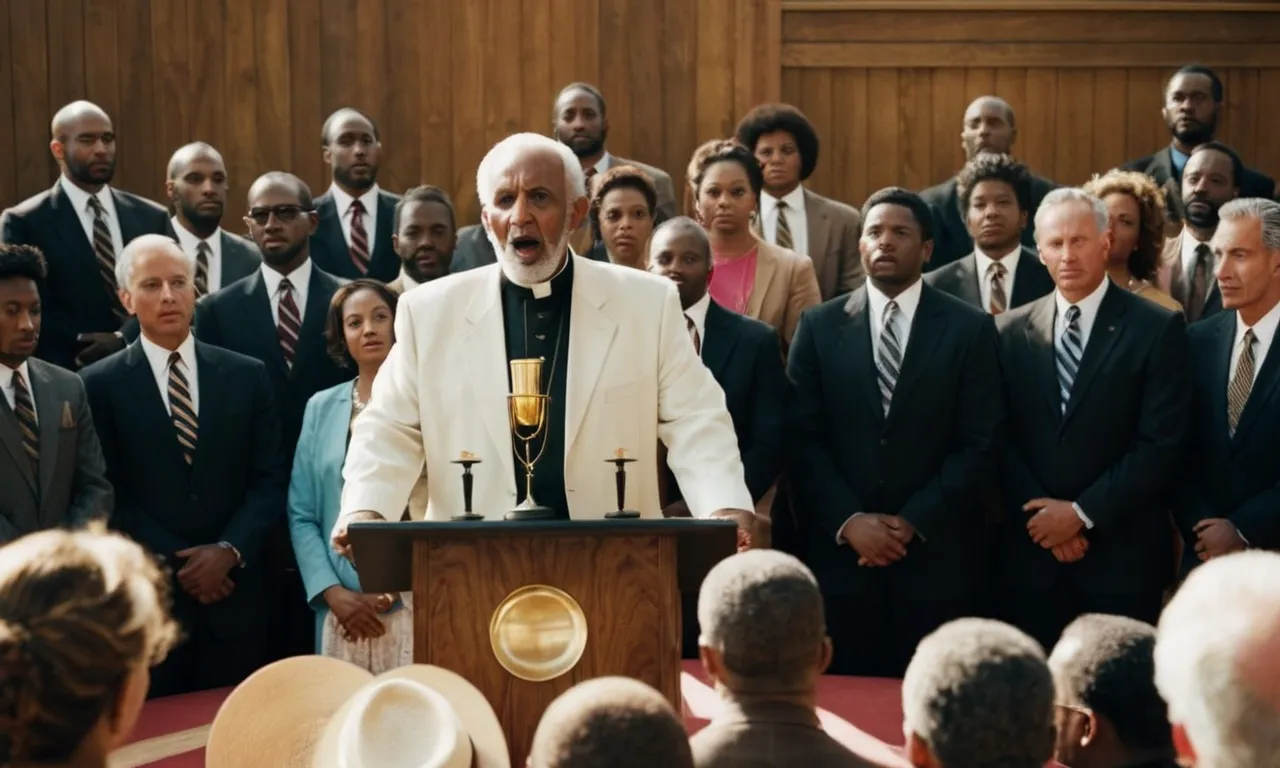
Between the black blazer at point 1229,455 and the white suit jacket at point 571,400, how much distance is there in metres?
2.24

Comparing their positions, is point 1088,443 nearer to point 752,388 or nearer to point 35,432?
point 752,388

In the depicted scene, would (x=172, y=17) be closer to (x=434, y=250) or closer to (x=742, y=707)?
(x=434, y=250)

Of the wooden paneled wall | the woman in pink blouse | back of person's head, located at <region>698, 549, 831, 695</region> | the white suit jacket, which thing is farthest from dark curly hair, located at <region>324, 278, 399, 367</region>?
back of person's head, located at <region>698, 549, 831, 695</region>

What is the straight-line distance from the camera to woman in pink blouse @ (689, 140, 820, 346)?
21.7 feet

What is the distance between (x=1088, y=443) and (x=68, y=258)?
13.2 feet

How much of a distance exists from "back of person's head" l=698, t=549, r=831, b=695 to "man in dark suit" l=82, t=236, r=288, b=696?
11.2ft

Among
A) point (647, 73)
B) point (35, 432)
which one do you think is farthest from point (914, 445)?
point (647, 73)

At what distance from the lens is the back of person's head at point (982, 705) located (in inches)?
94.3

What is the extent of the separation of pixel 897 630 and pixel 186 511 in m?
2.37

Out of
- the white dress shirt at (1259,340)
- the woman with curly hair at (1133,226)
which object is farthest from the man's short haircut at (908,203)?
the white dress shirt at (1259,340)

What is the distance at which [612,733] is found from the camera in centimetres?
226

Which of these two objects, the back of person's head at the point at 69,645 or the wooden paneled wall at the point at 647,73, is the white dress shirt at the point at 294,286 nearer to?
the wooden paneled wall at the point at 647,73

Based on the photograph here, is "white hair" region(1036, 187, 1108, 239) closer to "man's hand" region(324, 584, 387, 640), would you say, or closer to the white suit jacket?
the white suit jacket

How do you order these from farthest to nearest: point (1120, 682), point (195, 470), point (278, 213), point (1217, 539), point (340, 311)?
point (278, 213) → point (340, 311) → point (195, 470) → point (1217, 539) → point (1120, 682)
